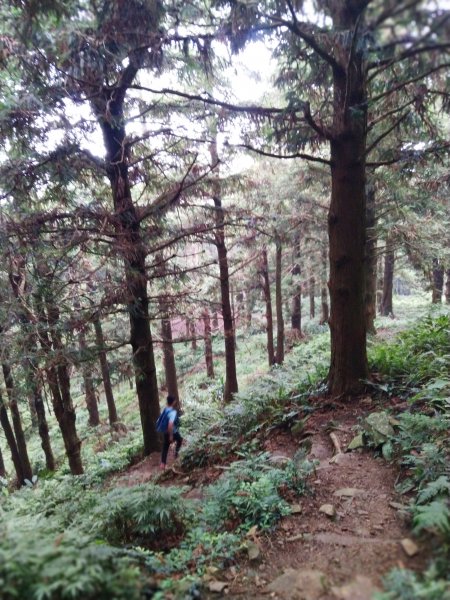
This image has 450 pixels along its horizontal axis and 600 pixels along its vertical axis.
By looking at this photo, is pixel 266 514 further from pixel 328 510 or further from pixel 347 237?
pixel 347 237

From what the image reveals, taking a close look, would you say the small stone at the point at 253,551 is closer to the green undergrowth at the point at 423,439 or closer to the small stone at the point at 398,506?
the green undergrowth at the point at 423,439

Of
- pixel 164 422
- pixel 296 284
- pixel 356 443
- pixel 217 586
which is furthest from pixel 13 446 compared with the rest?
pixel 296 284

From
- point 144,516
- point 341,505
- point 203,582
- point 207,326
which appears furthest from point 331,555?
point 207,326

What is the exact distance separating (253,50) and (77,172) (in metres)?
3.86

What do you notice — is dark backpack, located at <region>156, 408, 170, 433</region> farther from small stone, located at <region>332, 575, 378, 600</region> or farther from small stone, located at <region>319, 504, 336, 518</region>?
small stone, located at <region>332, 575, 378, 600</region>

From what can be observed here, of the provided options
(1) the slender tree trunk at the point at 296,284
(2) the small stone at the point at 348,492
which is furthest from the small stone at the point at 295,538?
(1) the slender tree trunk at the point at 296,284

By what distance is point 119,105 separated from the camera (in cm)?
754

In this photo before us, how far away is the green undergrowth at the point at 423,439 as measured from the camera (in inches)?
100

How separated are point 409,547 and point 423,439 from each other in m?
2.02

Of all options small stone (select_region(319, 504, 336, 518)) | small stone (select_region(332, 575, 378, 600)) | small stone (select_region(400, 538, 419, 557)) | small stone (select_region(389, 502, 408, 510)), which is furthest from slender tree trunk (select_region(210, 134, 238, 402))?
small stone (select_region(332, 575, 378, 600))

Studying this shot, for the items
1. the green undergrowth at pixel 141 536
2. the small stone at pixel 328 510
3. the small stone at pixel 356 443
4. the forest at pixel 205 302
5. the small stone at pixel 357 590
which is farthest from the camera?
the small stone at pixel 356 443

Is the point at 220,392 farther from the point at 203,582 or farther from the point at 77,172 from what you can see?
the point at 203,582

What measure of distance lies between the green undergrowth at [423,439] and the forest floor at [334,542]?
20cm

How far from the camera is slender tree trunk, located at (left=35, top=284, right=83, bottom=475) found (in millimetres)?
7566
